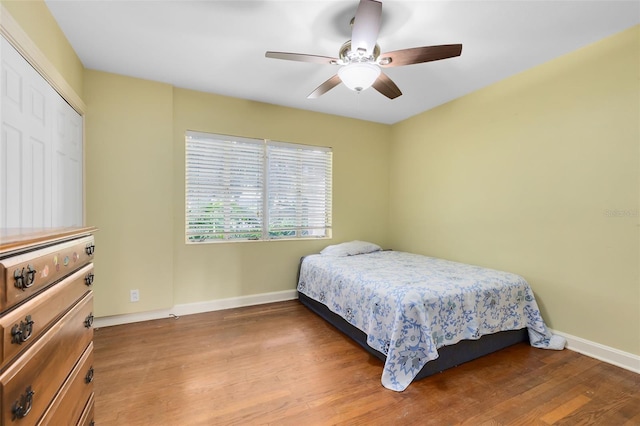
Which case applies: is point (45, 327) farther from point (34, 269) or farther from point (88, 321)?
point (88, 321)

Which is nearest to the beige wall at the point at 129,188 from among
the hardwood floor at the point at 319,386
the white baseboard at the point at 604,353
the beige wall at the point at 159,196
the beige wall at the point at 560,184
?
the beige wall at the point at 159,196

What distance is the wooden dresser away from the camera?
27.2 inches

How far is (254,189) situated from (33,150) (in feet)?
6.61

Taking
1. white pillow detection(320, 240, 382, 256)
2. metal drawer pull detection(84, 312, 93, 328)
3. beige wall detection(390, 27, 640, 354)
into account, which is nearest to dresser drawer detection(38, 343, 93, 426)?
metal drawer pull detection(84, 312, 93, 328)

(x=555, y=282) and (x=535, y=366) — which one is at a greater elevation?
(x=555, y=282)

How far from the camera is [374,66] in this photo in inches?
73.1

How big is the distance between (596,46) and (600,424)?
2.73m

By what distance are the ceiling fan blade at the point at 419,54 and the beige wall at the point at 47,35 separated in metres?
2.16

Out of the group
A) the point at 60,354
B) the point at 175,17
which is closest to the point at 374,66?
the point at 175,17

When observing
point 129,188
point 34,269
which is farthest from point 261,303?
point 34,269

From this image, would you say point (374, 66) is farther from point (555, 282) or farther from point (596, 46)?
point (555, 282)

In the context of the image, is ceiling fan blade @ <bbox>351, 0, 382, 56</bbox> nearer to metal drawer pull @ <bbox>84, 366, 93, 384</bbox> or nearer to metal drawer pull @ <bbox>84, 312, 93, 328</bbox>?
metal drawer pull @ <bbox>84, 312, 93, 328</bbox>

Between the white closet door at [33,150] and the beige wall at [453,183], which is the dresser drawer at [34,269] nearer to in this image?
the white closet door at [33,150]

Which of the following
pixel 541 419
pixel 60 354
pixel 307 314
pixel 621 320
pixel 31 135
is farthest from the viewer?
pixel 307 314
